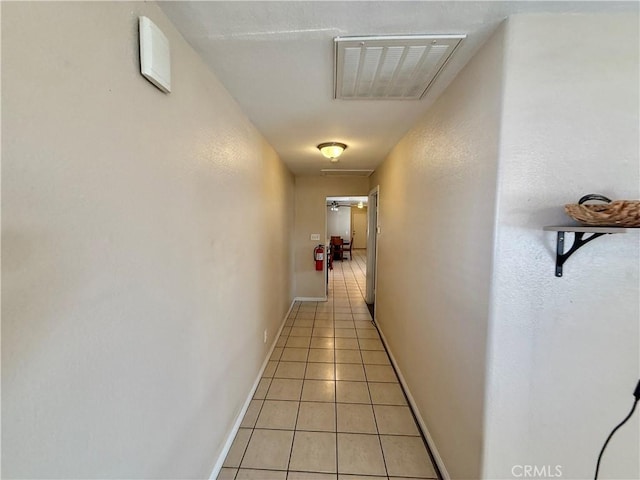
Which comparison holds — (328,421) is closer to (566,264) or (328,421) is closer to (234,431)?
(234,431)

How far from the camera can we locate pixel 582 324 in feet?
3.57

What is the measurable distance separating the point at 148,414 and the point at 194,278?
562mm

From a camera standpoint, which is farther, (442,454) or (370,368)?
(370,368)

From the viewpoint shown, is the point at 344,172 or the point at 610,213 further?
the point at 344,172

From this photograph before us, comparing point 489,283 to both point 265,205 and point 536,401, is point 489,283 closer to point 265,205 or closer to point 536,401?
point 536,401

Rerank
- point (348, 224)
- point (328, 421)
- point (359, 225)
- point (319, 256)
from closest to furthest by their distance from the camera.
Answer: point (328, 421), point (319, 256), point (348, 224), point (359, 225)

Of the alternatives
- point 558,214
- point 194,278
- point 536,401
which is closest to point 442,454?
point 536,401

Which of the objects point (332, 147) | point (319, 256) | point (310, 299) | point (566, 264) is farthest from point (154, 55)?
point (310, 299)

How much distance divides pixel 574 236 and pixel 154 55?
173 centimetres

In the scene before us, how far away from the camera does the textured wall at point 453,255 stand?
3.86ft

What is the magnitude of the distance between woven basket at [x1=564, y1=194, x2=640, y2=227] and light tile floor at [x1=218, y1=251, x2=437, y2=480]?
1644 millimetres

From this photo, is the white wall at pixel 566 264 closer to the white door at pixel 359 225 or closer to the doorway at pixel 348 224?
the doorway at pixel 348 224

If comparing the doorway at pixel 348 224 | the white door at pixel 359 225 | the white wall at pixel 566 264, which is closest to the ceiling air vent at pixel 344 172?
the white wall at pixel 566 264

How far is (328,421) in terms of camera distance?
1.95 metres
